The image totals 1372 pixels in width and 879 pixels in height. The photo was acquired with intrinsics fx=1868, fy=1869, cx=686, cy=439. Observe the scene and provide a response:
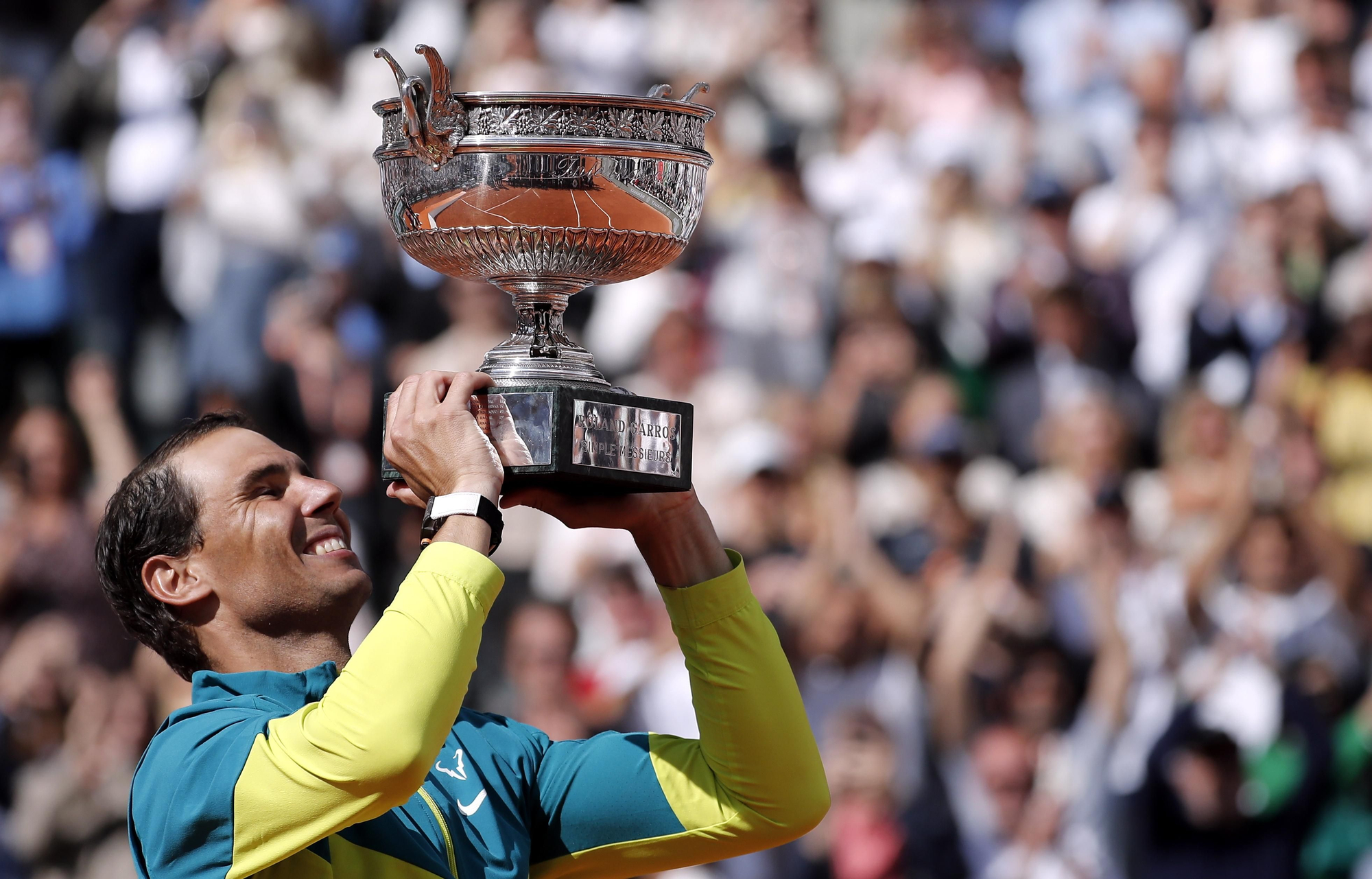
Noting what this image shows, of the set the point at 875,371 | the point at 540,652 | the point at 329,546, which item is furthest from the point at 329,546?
the point at 875,371

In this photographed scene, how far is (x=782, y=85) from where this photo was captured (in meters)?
7.57

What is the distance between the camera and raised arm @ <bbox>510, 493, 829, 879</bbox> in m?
2.45

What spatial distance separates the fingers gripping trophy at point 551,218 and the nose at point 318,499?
113 millimetres

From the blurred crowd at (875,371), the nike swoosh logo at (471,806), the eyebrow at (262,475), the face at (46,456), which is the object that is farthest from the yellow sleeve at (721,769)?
the face at (46,456)

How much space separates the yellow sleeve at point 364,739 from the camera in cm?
200

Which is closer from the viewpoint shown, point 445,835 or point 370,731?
point 370,731

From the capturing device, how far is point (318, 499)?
2475mm

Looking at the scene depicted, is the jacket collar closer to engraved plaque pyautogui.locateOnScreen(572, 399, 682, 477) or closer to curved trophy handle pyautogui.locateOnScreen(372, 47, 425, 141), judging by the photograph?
engraved plaque pyautogui.locateOnScreen(572, 399, 682, 477)

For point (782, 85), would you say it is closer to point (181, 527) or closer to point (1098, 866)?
point (1098, 866)

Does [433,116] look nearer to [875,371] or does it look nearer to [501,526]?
[501,526]

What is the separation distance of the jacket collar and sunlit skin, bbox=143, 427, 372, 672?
7cm

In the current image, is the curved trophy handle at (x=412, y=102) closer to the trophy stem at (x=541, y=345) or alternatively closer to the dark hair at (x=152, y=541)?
the trophy stem at (x=541, y=345)

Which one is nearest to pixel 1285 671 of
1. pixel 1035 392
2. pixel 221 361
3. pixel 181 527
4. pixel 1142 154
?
pixel 1035 392

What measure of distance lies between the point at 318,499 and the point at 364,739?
56 cm
